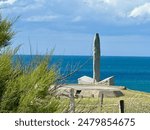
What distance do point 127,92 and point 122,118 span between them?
20.9 m

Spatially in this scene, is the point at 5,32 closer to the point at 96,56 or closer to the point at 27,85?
the point at 27,85

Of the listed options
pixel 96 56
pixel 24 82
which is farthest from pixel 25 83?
pixel 96 56

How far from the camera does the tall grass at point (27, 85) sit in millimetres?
6992

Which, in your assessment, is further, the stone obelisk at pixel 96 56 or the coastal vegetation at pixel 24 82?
the stone obelisk at pixel 96 56

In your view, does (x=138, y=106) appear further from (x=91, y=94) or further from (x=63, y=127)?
(x=63, y=127)

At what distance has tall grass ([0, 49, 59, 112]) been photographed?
6.99 m

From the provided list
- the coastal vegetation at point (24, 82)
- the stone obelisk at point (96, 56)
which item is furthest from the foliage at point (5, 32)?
the stone obelisk at point (96, 56)

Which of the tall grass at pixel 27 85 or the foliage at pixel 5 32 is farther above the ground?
the foliage at pixel 5 32

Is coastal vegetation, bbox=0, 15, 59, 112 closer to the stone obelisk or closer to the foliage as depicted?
the foliage

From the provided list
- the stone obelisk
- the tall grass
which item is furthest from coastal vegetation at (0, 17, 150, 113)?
the stone obelisk

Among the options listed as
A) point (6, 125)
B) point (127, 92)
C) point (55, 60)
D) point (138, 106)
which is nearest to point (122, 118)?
point (6, 125)

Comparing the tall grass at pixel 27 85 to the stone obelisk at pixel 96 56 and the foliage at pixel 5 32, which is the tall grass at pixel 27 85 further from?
the stone obelisk at pixel 96 56

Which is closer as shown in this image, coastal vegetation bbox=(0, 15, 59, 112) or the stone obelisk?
coastal vegetation bbox=(0, 15, 59, 112)

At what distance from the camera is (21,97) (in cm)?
701
